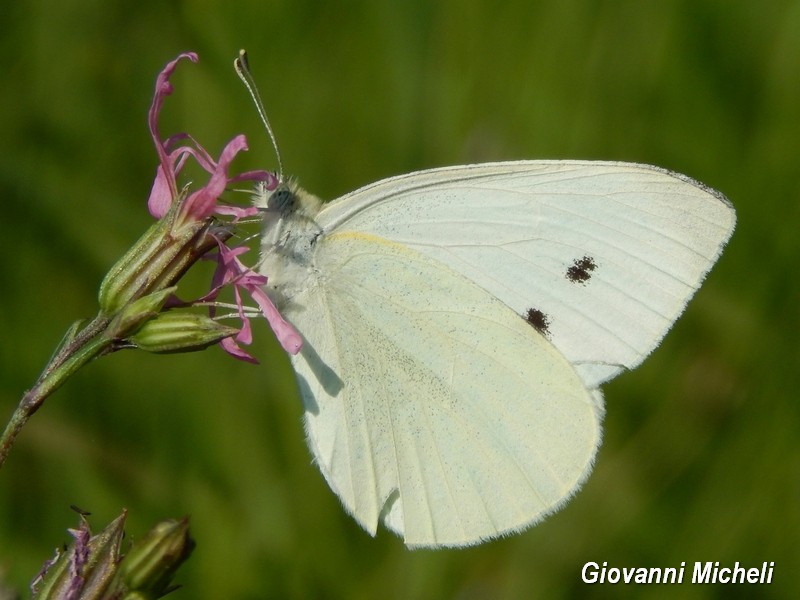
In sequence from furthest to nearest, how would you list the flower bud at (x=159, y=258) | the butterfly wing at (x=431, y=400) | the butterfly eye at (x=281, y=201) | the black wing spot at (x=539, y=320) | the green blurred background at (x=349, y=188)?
the green blurred background at (x=349, y=188), the black wing spot at (x=539, y=320), the butterfly wing at (x=431, y=400), the butterfly eye at (x=281, y=201), the flower bud at (x=159, y=258)

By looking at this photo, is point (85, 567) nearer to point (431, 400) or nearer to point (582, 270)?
point (431, 400)

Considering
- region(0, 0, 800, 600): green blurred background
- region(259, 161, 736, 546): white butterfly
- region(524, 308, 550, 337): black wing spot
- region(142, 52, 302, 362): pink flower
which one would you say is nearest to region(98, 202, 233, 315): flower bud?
region(142, 52, 302, 362): pink flower

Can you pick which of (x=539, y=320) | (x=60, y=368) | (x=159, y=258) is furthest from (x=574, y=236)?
(x=60, y=368)

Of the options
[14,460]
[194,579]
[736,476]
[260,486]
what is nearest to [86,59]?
[14,460]

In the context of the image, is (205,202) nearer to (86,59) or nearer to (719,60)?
(86,59)

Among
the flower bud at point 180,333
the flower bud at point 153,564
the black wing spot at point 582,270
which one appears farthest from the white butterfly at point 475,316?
the flower bud at point 153,564

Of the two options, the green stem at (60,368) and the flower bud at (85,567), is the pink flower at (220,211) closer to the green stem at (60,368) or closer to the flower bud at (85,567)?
the green stem at (60,368)

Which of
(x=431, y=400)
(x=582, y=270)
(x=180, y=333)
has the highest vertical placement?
(x=582, y=270)

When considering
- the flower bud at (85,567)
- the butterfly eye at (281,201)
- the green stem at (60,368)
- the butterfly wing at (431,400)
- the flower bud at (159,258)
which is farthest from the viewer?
the butterfly wing at (431,400)
